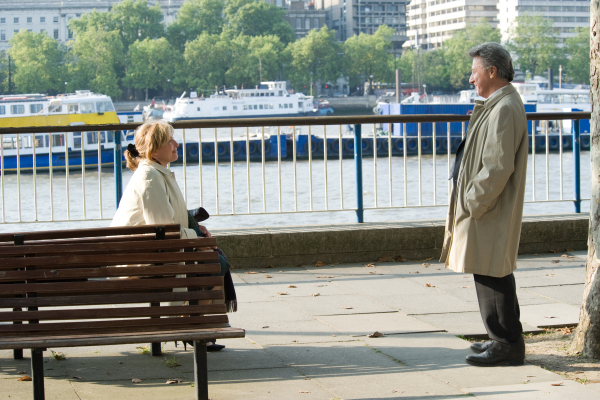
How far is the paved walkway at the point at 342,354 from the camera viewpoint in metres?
3.76

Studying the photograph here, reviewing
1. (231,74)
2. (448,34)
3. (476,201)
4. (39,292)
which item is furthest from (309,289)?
(448,34)

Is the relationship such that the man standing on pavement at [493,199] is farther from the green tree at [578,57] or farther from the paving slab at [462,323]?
the green tree at [578,57]

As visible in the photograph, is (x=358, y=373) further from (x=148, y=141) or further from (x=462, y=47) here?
(x=462, y=47)

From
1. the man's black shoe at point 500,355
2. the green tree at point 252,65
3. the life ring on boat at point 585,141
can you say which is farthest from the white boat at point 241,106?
the man's black shoe at point 500,355

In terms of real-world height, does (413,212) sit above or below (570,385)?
below

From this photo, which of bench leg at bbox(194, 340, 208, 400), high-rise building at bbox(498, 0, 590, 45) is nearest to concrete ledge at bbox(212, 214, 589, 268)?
bench leg at bbox(194, 340, 208, 400)

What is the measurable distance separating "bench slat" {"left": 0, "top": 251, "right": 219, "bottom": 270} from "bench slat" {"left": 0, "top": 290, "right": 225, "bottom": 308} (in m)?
0.15

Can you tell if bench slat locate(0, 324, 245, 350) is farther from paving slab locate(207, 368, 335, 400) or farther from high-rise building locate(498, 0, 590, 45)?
high-rise building locate(498, 0, 590, 45)

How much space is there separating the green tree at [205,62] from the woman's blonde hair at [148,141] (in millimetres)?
126517

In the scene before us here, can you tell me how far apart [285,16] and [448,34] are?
113 feet

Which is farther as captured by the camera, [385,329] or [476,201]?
[385,329]

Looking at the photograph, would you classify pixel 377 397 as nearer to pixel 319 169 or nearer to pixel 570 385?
pixel 570 385

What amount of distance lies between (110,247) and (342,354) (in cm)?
147

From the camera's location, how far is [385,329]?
16.3 ft
